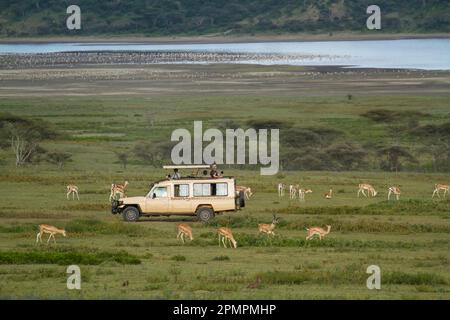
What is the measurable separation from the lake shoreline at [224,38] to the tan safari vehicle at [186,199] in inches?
5771

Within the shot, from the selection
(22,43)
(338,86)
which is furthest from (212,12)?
(338,86)

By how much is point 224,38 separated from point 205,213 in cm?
15562

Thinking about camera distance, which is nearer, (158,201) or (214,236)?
(214,236)

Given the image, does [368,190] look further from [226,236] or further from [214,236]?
[226,236]

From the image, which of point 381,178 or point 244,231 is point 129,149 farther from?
point 244,231

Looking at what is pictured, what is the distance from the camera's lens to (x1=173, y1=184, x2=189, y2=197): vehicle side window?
34.4 metres

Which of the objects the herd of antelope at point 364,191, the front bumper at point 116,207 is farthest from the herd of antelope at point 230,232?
the herd of antelope at point 364,191

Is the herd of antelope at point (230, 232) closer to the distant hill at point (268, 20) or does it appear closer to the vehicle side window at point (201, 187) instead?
the vehicle side window at point (201, 187)

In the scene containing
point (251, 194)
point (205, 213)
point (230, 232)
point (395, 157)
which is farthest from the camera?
point (395, 157)

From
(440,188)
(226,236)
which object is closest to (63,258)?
(226,236)

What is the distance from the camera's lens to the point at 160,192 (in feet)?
113

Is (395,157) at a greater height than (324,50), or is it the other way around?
(324,50)

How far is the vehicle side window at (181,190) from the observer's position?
34.4m

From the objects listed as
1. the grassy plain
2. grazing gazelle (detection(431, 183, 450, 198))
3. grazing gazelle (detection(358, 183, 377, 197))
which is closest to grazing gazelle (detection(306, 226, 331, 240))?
the grassy plain
